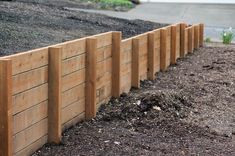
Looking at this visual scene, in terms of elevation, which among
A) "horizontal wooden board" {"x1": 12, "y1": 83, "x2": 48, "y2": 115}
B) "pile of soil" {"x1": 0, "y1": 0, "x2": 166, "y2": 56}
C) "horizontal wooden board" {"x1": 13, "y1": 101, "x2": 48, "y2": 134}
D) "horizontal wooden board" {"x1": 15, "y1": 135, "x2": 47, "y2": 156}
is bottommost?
"horizontal wooden board" {"x1": 15, "y1": 135, "x2": 47, "y2": 156}

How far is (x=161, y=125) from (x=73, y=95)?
44.5 inches

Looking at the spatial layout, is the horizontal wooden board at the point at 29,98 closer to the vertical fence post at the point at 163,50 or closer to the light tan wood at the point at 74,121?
the light tan wood at the point at 74,121

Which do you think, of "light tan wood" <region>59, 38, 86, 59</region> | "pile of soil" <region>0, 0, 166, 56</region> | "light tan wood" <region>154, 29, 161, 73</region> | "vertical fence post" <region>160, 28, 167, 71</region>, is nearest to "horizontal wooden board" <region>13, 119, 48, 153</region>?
"light tan wood" <region>59, 38, 86, 59</region>

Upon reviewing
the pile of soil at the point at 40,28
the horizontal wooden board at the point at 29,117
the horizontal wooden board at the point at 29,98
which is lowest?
the horizontal wooden board at the point at 29,117

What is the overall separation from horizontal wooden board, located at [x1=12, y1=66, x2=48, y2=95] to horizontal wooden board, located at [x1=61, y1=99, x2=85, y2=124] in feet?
1.97

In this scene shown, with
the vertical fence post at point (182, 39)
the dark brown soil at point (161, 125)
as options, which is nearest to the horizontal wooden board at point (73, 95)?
the dark brown soil at point (161, 125)

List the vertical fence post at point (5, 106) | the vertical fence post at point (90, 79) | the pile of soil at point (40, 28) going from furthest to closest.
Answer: the pile of soil at point (40, 28)
the vertical fence post at point (90, 79)
the vertical fence post at point (5, 106)

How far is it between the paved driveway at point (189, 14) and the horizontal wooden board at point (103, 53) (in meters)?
14.5

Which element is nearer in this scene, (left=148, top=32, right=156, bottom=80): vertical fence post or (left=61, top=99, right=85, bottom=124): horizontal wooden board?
(left=61, top=99, right=85, bottom=124): horizontal wooden board

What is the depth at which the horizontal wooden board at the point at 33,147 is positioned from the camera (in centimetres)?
506

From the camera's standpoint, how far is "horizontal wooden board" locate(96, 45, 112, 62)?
7172mm

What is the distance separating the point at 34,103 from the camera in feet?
17.4

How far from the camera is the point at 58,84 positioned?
5605 millimetres

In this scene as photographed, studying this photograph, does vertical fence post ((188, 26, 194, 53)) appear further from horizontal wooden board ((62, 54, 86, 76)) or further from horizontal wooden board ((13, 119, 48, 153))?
horizontal wooden board ((13, 119, 48, 153))
